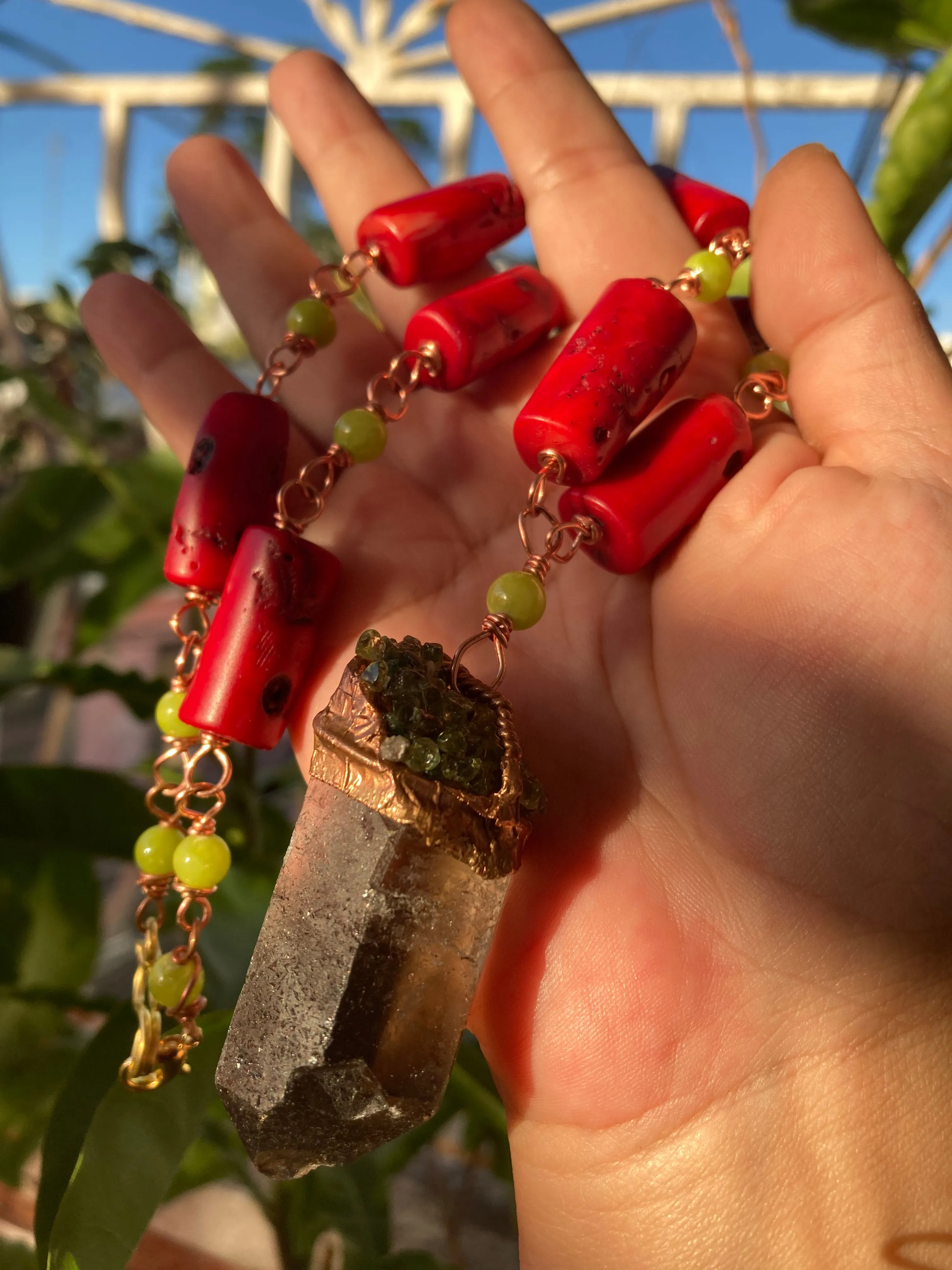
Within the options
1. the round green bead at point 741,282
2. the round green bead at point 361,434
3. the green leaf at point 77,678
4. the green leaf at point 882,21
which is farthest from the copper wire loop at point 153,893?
the green leaf at point 882,21

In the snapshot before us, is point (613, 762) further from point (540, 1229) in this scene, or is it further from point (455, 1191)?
point (455, 1191)

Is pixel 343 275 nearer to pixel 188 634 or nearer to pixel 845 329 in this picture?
pixel 188 634

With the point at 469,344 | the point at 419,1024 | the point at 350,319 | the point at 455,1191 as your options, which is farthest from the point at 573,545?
the point at 455,1191

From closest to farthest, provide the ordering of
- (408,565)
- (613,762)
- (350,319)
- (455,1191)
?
(613,762)
(408,565)
(350,319)
(455,1191)

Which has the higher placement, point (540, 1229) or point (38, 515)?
point (38, 515)

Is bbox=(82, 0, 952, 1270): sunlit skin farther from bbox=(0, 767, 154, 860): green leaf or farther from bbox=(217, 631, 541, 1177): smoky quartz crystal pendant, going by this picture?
bbox=(0, 767, 154, 860): green leaf

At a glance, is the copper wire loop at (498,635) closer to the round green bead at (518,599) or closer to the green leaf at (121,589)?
the round green bead at (518,599)
